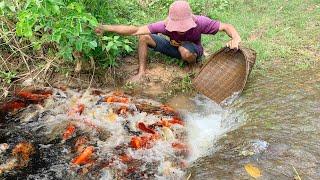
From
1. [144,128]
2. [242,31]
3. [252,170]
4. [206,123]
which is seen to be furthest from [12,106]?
[242,31]

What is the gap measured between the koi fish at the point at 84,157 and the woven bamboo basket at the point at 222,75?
6.24 ft

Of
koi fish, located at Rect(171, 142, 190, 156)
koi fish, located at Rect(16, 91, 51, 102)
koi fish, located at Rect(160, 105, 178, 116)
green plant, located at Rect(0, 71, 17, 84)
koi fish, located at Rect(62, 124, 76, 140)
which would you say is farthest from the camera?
green plant, located at Rect(0, 71, 17, 84)

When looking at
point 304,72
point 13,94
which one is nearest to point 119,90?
point 13,94

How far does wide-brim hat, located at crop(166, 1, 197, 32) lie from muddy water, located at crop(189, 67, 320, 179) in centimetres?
112

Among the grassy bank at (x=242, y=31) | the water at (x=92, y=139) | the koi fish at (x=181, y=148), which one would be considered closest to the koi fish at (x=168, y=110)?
the water at (x=92, y=139)

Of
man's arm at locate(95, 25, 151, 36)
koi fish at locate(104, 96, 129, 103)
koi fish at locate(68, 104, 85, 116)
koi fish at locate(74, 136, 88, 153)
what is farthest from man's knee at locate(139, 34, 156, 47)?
koi fish at locate(74, 136, 88, 153)

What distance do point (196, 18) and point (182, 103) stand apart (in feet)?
3.64

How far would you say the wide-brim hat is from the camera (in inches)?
221

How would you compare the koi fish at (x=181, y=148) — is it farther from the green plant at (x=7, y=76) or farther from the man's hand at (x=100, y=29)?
the green plant at (x=7, y=76)

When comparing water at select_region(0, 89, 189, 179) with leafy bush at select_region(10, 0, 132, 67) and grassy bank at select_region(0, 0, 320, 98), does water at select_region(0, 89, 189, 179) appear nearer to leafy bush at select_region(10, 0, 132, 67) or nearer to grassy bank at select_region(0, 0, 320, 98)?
grassy bank at select_region(0, 0, 320, 98)

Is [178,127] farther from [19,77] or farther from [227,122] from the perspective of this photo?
[19,77]

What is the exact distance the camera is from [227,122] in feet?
17.4

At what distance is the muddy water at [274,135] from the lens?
4266 mm

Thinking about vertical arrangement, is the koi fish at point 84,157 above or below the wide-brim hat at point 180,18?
below
